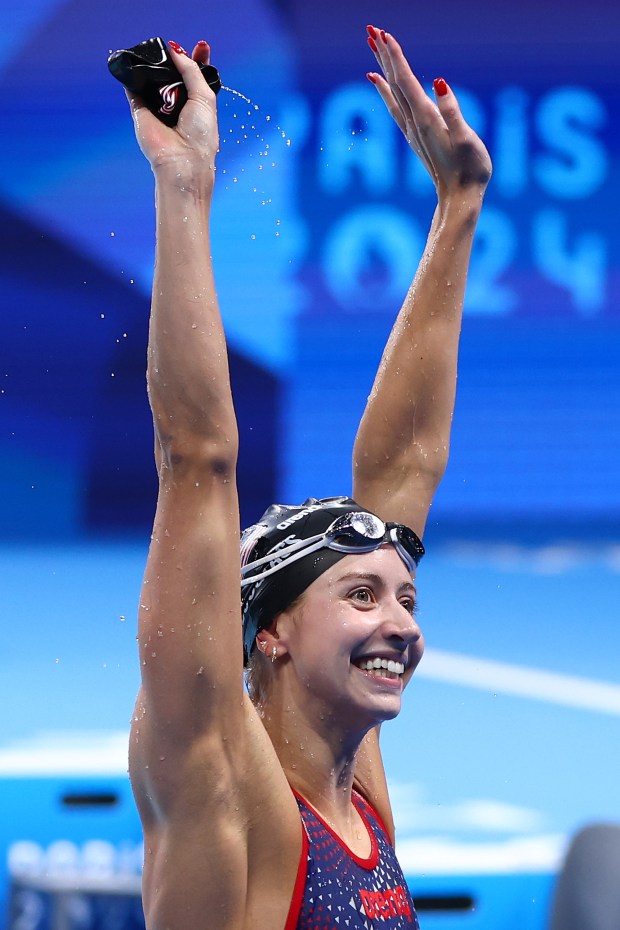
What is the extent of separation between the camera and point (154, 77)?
1.63m

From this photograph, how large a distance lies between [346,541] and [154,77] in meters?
0.71

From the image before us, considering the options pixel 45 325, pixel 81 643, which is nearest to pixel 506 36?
pixel 45 325

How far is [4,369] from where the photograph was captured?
3.47 meters

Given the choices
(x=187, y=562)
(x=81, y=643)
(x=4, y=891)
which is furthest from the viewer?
(x=81, y=643)

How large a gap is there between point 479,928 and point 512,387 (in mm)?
1421

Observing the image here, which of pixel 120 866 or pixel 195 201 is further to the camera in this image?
pixel 120 866

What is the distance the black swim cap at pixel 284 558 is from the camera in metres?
1.90

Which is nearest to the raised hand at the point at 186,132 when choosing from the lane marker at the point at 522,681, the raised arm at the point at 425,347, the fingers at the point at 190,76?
the fingers at the point at 190,76

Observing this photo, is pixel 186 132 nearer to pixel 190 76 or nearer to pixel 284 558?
pixel 190 76

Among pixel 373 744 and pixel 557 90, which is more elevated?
pixel 557 90

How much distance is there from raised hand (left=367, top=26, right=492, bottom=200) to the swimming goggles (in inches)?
27.9

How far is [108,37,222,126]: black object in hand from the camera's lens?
161 cm

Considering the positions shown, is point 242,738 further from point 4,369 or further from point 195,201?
point 4,369

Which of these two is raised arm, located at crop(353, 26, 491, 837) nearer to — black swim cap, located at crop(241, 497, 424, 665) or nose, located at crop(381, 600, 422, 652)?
black swim cap, located at crop(241, 497, 424, 665)
